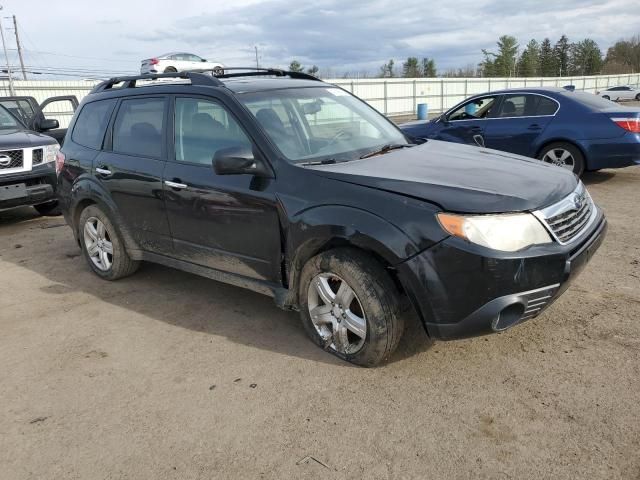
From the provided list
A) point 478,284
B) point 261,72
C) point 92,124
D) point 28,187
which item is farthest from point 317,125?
point 28,187

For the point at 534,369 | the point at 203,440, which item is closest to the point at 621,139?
the point at 534,369

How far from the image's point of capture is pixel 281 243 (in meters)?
3.50

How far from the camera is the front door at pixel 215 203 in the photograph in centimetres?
356

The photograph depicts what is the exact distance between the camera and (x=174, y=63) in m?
21.3

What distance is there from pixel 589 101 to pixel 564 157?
1.00 metres

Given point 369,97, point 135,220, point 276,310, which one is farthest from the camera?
point 369,97

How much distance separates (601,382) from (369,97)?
30521 millimetres

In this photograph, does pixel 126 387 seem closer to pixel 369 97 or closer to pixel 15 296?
pixel 15 296

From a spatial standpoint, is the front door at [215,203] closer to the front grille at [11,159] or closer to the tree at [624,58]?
the front grille at [11,159]

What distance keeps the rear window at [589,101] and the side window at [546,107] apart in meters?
0.27

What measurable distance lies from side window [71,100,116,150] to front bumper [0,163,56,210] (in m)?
2.57

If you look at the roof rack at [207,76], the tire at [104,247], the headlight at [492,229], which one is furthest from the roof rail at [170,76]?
the headlight at [492,229]

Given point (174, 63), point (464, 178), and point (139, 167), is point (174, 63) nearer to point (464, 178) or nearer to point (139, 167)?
point (139, 167)

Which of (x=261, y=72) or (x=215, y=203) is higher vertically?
(x=261, y=72)
